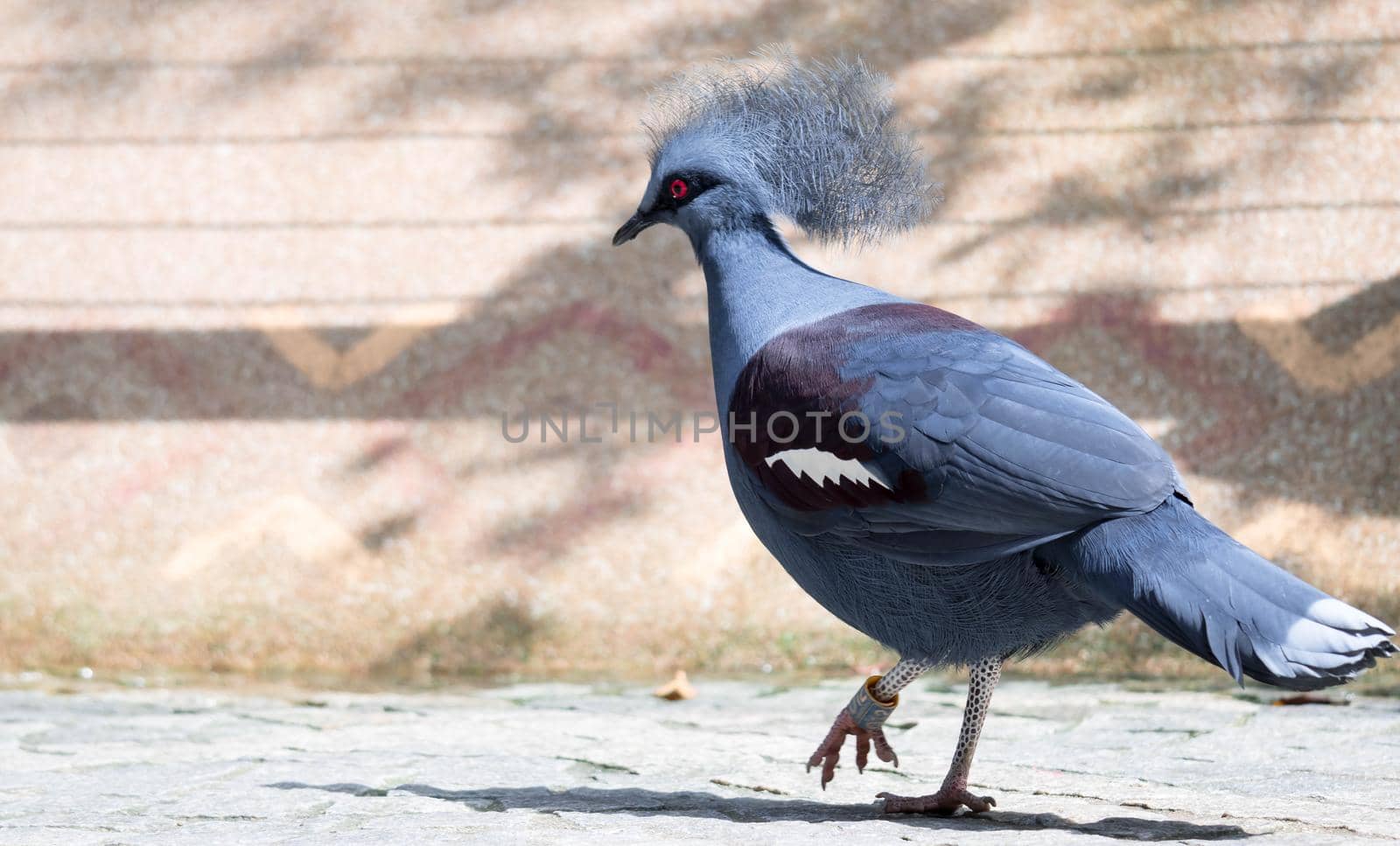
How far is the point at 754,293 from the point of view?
285cm

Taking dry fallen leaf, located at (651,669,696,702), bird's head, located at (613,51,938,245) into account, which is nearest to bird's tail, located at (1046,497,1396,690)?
bird's head, located at (613,51,938,245)

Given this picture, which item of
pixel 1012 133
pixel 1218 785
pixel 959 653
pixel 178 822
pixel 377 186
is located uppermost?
pixel 1012 133

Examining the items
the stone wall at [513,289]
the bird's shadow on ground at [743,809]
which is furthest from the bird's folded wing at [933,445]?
the stone wall at [513,289]

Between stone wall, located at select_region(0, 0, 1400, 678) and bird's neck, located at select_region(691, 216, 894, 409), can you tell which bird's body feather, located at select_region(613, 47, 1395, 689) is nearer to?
bird's neck, located at select_region(691, 216, 894, 409)

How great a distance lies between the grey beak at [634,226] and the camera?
10.2 feet

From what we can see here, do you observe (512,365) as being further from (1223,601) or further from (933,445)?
(1223,601)

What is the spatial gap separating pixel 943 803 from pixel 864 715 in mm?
234

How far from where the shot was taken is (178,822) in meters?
2.66

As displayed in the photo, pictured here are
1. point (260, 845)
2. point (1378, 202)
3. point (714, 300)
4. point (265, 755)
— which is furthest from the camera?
point (1378, 202)

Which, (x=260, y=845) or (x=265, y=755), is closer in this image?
(x=260, y=845)

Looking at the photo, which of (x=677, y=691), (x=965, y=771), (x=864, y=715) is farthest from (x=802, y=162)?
(x=677, y=691)

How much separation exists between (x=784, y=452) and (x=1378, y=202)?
3.17m

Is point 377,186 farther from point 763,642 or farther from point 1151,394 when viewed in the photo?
point 1151,394

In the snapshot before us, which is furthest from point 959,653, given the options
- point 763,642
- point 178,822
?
point 763,642
